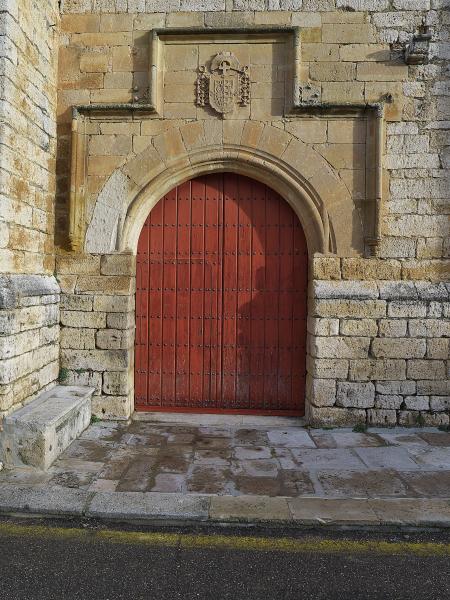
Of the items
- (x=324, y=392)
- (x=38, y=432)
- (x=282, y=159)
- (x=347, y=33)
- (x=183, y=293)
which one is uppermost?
(x=347, y=33)

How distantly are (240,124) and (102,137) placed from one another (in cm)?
148

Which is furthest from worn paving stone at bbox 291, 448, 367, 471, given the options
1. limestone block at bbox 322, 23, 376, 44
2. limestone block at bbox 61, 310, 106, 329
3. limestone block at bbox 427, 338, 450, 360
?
limestone block at bbox 322, 23, 376, 44

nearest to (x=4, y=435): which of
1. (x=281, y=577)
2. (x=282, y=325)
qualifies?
(x=281, y=577)

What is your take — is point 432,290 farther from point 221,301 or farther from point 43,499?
point 43,499

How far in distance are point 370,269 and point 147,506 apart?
127 inches

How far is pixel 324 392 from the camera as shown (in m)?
5.09

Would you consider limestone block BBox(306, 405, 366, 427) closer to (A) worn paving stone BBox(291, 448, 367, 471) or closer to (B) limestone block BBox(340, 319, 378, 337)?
(A) worn paving stone BBox(291, 448, 367, 471)

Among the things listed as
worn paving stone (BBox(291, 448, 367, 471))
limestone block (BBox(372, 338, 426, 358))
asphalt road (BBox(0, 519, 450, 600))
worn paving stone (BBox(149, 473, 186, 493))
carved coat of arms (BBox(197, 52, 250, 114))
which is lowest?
asphalt road (BBox(0, 519, 450, 600))

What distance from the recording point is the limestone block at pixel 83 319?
525 cm

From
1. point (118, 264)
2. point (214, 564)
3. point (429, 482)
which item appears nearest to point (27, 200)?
point (118, 264)

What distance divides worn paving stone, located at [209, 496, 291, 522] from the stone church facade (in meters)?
1.83

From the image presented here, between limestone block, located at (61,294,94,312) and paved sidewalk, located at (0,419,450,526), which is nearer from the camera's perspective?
paved sidewalk, located at (0,419,450,526)

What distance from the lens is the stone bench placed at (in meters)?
3.91

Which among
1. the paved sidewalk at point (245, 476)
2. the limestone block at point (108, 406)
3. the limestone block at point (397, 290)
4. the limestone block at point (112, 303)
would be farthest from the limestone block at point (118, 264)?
the limestone block at point (397, 290)
